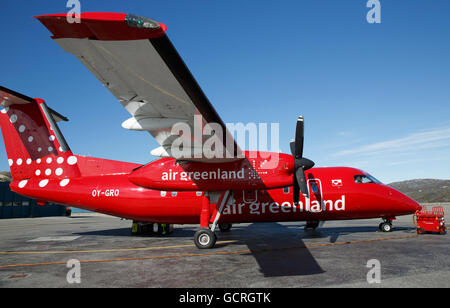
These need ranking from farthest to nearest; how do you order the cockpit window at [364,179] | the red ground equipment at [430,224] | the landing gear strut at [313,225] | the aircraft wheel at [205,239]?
the landing gear strut at [313,225]
the red ground equipment at [430,224]
the cockpit window at [364,179]
the aircraft wheel at [205,239]

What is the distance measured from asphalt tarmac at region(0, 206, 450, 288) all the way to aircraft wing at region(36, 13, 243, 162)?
13.4ft

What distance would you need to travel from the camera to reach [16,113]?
12422mm

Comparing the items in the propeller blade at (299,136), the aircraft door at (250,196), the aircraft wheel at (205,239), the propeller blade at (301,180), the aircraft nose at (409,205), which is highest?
the propeller blade at (299,136)

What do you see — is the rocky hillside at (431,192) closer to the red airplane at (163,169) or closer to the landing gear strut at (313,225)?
the landing gear strut at (313,225)

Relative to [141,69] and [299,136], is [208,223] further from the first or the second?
[141,69]

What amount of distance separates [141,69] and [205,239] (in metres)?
7.64

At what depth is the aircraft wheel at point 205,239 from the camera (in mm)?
10586

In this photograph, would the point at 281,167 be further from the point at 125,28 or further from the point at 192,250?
the point at 125,28

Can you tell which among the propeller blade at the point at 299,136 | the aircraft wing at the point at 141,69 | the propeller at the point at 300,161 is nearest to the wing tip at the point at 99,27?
the aircraft wing at the point at 141,69

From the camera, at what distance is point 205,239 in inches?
420

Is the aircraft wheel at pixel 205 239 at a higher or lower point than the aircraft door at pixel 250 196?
lower

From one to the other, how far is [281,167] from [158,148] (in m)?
4.73

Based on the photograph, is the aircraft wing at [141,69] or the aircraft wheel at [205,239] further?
the aircraft wheel at [205,239]

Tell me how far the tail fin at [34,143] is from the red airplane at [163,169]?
4 cm
